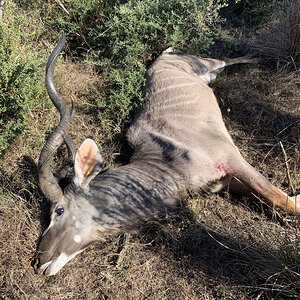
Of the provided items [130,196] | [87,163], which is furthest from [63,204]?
[130,196]

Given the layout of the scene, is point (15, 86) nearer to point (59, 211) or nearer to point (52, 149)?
point (52, 149)

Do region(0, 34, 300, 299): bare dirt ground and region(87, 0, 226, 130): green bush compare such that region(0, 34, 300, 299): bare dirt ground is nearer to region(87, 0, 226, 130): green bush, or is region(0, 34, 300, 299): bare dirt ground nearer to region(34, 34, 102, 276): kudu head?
region(34, 34, 102, 276): kudu head

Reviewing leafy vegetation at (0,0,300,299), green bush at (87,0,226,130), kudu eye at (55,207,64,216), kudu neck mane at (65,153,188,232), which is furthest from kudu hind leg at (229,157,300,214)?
green bush at (87,0,226,130)

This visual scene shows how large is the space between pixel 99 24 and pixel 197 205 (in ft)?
10.7

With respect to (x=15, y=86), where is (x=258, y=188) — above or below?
below

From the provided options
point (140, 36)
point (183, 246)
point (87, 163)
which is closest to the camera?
point (183, 246)

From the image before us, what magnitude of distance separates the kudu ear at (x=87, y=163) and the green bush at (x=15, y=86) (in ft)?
3.28

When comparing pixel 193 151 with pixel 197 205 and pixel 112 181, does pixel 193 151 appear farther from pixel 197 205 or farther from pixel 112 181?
pixel 112 181

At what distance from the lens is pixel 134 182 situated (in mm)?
3059

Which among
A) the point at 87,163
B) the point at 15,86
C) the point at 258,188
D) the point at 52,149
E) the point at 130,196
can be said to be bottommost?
the point at 258,188

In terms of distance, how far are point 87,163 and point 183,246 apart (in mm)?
1076

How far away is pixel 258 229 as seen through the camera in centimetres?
266

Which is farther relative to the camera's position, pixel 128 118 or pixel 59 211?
pixel 128 118

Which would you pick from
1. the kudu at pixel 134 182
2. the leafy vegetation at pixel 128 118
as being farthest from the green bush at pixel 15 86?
the kudu at pixel 134 182
